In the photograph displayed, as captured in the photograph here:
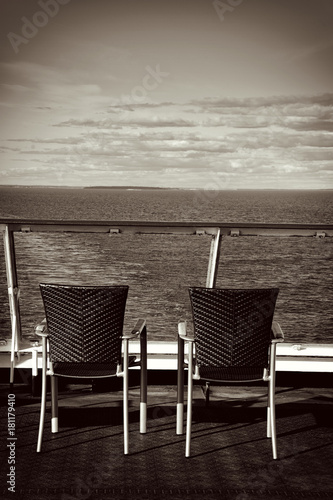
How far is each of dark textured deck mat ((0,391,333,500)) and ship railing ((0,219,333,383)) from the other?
0.67 m

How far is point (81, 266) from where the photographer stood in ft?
164

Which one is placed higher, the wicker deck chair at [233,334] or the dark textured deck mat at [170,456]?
the wicker deck chair at [233,334]

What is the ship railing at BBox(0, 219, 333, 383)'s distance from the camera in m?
5.55

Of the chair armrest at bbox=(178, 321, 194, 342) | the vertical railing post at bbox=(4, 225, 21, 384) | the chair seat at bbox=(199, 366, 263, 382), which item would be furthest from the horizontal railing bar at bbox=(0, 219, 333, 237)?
the chair seat at bbox=(199, 366, 263, 382)

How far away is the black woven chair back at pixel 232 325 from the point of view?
3904mm

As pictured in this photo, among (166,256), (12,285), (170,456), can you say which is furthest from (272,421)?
(166,256)

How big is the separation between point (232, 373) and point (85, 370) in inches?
31.9

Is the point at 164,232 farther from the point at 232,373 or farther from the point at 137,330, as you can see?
the point at 232,373

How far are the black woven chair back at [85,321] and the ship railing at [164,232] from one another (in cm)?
155

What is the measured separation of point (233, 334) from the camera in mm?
3934

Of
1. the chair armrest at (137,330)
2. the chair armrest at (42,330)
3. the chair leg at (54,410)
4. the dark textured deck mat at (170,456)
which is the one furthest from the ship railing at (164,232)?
the chair armrest at (42,330)

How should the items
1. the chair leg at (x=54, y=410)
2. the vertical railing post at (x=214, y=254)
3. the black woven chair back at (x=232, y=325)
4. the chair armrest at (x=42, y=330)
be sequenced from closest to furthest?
the black woven chair back at (x=232, y=325)
the chair armrest at (x=42, y=330)
the chair leg at (x=54, y=410)
the vertical railing post at (x=214, y=254)

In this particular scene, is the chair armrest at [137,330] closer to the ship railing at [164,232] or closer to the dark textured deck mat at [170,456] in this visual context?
the dark textured deck mat at [170,456]

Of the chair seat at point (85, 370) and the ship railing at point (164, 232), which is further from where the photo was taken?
the ship railing at point (164, 232)
